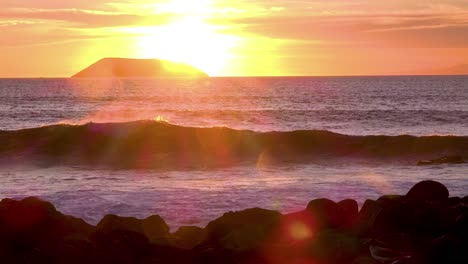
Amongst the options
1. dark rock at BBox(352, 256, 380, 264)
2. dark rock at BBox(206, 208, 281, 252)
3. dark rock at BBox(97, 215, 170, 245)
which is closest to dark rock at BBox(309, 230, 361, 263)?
dark rock at BBox(352, 256, 380, 264)

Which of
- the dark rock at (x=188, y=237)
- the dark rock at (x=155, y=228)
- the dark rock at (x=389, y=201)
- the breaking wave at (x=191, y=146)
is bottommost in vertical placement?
the breaking wave at (x=191, y=146)

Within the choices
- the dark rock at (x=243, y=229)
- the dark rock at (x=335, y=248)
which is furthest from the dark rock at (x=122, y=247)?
the dark rock at (x=335, y=248)

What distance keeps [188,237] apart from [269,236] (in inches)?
55.6

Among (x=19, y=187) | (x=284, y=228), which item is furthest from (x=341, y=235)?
(x=19, y=187)

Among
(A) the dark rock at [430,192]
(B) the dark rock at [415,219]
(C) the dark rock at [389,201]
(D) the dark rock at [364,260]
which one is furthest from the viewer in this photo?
(A) the dark rock at [430,192]

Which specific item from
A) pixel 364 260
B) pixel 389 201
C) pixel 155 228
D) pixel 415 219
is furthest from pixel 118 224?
pixel 415 219

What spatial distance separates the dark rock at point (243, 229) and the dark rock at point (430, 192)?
7.76ft

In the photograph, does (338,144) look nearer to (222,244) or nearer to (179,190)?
(179,190)

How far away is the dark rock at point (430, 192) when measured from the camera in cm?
1207

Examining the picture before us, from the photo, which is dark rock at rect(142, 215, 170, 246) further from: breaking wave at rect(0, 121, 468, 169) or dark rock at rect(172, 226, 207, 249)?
breaking wave at rect(0, 121, 468, 169)

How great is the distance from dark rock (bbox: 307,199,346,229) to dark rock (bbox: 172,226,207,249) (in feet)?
5.77

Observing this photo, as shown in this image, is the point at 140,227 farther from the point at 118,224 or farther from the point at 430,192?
the point at 430,192

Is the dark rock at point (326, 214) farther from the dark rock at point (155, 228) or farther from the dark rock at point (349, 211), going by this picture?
the dark rock at point (155, 228)

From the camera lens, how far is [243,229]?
35.4ft
